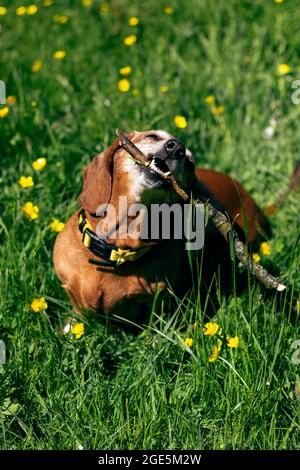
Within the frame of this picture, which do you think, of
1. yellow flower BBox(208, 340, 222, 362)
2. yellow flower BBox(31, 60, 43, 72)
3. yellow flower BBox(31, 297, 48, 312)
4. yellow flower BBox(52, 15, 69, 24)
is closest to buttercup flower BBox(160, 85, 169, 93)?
yellow flower BBox(31, 60, 43, 72)

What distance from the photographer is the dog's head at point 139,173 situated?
2.66 metres

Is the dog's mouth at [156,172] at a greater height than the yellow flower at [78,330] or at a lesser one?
greater

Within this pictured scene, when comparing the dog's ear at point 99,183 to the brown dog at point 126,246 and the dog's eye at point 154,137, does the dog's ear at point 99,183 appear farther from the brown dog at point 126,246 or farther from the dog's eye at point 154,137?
the dog's eye at point 154,137

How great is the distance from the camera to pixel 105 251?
2.85 m

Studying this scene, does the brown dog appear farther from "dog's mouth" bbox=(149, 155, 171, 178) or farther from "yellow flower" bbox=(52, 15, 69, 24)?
"yellow flower" bbox=(52, 15, 69, 24)

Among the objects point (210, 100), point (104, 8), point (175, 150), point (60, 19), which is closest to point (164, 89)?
point (210, 100)

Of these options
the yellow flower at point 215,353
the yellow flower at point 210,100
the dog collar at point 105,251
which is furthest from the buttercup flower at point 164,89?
the yellow flower at point 215,353

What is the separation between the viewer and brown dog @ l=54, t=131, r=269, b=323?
8.95 feet

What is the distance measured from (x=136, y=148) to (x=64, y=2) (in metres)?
3.11

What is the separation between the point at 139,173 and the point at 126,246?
0.33 meters

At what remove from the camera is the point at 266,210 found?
12.7 ft

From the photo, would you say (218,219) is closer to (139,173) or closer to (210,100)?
(139,173)
